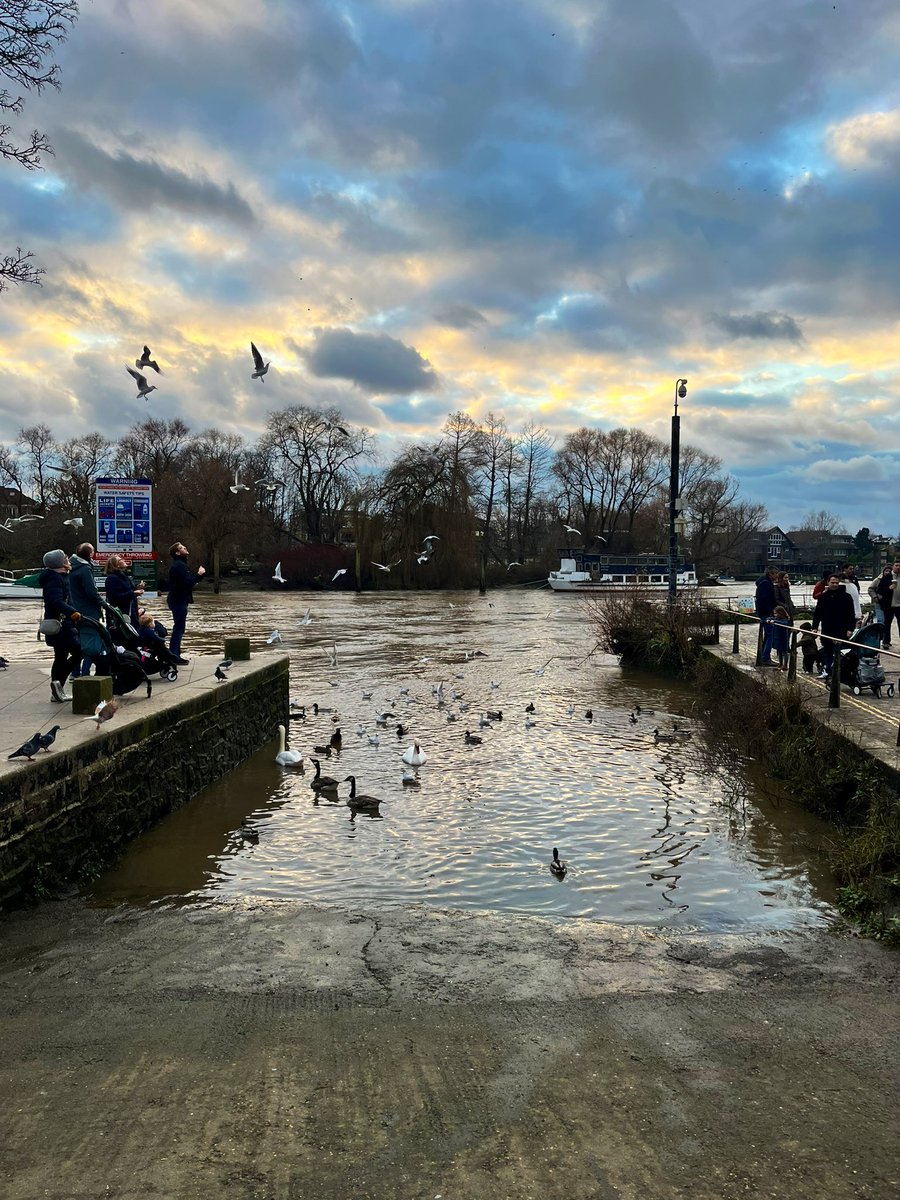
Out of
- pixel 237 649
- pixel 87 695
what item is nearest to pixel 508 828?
pixel 87 695

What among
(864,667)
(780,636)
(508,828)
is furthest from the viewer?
(780,636)

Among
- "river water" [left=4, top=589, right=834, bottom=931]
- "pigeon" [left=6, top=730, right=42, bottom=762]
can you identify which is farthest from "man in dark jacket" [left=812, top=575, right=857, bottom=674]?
"pigeon" [left=6, top=730, right=42, bottom=762]

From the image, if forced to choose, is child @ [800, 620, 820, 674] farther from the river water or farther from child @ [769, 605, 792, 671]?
the river water

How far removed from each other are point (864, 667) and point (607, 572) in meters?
58.9

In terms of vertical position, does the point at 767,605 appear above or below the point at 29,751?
above

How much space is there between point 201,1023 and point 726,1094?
242 centimetres

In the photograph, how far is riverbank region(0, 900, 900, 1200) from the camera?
10.2 ft

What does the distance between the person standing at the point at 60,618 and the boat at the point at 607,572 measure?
175 feet

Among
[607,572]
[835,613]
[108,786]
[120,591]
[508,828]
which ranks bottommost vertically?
[508,828]

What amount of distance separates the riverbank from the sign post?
1135 inches

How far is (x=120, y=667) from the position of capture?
30.5 ft

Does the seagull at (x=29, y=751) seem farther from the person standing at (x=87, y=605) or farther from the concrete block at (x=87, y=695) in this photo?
the person standing at (x=87, y=605)

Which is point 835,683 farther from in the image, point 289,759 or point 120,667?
point 120,667

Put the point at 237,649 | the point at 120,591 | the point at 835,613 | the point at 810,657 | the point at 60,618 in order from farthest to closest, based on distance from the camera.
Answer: the point at 810,657 < the point at 237,649 < the point at 835,613 < the point at 120,591 < the point at 60,618
